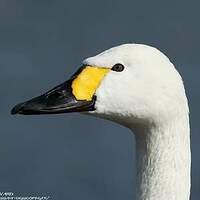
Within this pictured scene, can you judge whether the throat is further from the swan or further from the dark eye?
the dark eye

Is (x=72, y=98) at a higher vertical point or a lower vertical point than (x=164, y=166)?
higher

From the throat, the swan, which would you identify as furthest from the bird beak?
the throat

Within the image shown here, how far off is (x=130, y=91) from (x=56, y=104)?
0.58 meters

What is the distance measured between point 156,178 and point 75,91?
98cm

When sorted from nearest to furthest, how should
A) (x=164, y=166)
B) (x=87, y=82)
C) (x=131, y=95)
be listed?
(x=131, y=95), (x=87, y=82), (x=164, y=166)

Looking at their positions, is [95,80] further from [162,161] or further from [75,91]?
[162,161]

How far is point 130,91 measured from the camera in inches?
391

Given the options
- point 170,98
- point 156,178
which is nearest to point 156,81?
point 170,98

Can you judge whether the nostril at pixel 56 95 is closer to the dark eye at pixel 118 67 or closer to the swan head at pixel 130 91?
the swan head at pixel 130 91

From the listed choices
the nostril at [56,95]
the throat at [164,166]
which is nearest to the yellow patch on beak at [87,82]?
the nostril at [56,95]

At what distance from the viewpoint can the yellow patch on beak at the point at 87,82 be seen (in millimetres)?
9984

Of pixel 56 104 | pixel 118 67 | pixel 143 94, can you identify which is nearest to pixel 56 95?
pixel 56 104

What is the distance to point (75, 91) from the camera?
10.0 m

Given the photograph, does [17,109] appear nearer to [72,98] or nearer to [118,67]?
[72,98]
